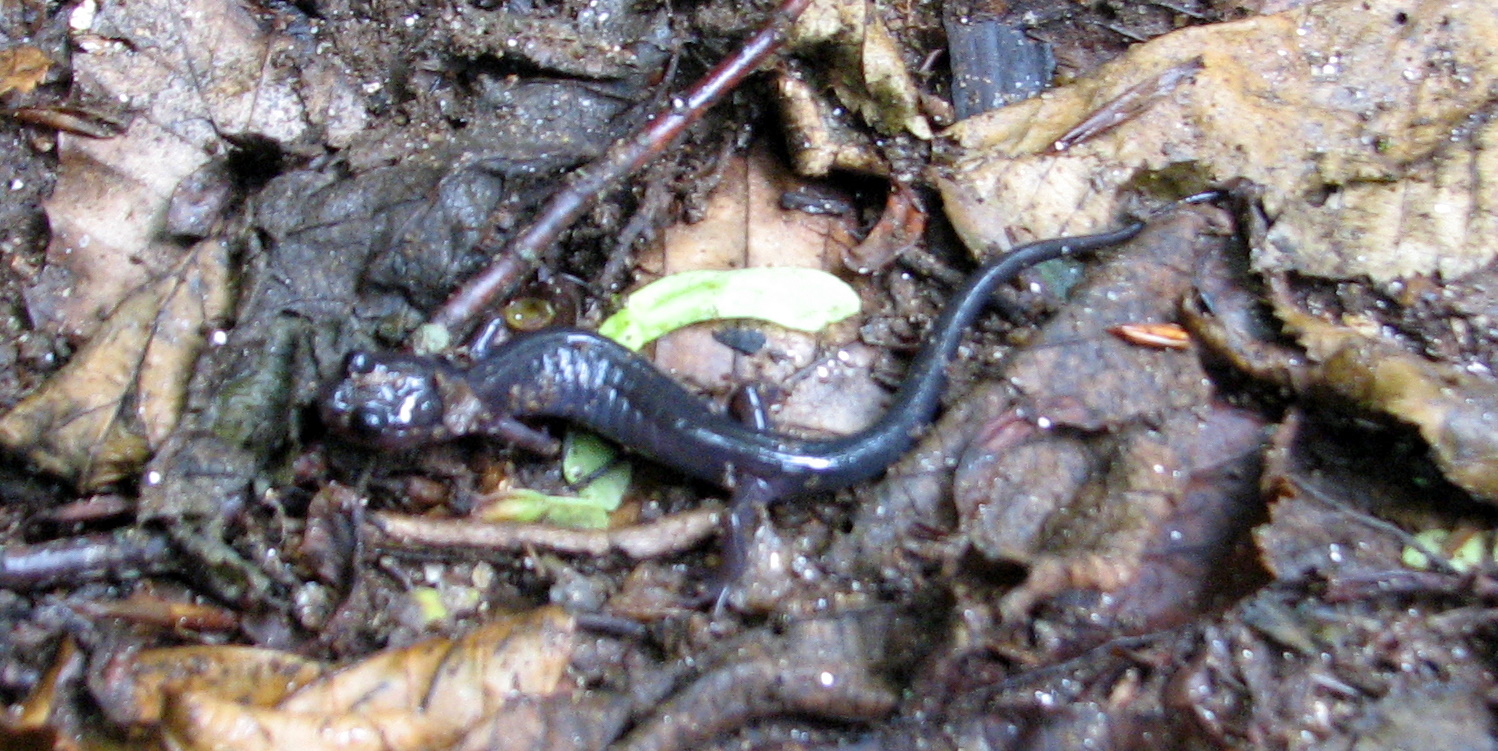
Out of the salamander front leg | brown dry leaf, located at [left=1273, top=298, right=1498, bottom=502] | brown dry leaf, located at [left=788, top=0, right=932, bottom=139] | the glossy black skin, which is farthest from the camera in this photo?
brown dry leaf, located at [left=788, top=0, right=932, bottom=139]

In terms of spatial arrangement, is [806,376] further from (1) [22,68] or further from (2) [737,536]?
(1) [22,68]

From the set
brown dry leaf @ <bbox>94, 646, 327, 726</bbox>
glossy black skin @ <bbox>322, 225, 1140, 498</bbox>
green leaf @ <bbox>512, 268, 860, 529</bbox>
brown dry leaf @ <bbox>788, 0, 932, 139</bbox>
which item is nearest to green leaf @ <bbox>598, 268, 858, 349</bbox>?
green leaf @ <bbox>512, 268, 860, 529</bbox>

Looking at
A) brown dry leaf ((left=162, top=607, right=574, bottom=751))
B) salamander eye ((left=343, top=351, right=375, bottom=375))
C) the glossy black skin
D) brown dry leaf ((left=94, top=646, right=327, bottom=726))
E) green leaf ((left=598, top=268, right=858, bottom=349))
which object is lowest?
brown dry leaf ((left=94, top=646, right=327, bottom=726))

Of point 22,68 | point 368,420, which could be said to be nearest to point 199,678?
point 368,420

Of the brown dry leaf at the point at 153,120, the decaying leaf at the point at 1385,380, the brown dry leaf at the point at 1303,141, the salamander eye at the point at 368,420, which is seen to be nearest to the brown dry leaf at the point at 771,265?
the brown dry leaf at the point at 1303,141

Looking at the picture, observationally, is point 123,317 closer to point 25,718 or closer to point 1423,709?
point 25,718

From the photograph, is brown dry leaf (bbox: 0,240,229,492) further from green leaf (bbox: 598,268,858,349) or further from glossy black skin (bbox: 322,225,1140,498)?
green leaf (bbox: 598,268,858,349)
